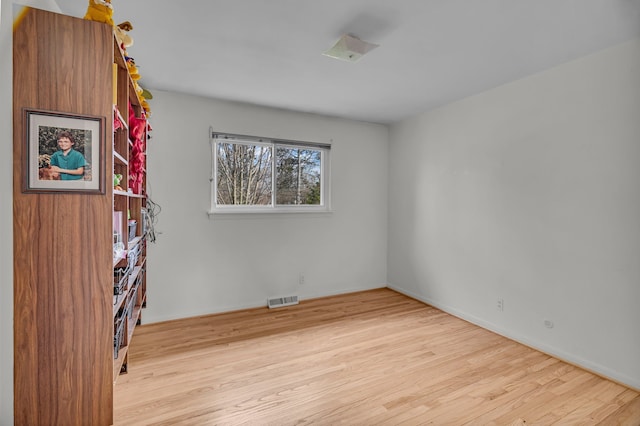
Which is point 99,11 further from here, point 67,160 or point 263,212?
point 263,212

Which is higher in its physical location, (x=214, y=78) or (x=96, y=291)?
(x=214, y=78)

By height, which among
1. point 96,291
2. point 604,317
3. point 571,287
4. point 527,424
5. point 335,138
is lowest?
point 527,424

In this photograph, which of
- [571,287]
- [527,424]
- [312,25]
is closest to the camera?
[527,424]

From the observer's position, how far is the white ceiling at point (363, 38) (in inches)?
70.2

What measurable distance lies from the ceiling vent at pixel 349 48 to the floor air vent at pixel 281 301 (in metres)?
2.68

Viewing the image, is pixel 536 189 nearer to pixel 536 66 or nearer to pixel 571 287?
pixel 571 287

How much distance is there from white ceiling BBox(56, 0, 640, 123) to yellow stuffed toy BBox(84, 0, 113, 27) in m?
0.34

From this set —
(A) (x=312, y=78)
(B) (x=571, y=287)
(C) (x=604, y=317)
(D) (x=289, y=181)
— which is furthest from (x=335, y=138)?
(C) (x=604, y=317)

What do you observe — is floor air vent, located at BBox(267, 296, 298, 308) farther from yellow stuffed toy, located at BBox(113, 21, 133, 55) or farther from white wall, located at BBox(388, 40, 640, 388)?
yellow stuffed toy, located at BBox(113, 21, 133, 55)

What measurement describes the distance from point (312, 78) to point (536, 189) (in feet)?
7.12

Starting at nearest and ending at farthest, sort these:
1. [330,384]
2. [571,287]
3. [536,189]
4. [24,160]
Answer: [24,160], [330,384], [571,287], [536,189]

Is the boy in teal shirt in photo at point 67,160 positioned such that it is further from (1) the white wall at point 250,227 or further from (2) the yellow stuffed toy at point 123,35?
(1) the white wall at point 250,227

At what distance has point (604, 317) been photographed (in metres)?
2.28

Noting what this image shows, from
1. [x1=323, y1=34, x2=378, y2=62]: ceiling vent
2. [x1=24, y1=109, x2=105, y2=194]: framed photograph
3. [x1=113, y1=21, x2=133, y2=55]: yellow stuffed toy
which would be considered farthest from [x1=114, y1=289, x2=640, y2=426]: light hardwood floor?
[x1=323, y1=34, x2=378, y2=62]: ceiling vent
